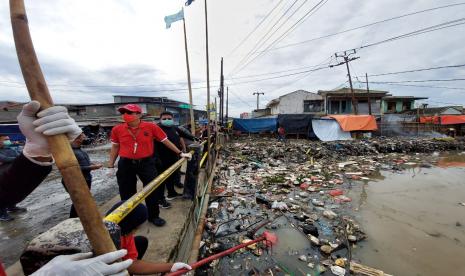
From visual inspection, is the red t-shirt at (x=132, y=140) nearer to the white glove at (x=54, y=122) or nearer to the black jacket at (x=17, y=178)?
the black jacket at (x=17, y=178)

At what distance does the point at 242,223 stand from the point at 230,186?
8.56ft

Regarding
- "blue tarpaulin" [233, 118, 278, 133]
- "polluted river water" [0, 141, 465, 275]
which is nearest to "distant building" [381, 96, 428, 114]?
"blue tarpaulin" [233, 118, 278, 133]

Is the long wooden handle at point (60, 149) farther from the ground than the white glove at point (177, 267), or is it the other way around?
the long wooden handle at point (60, 149)

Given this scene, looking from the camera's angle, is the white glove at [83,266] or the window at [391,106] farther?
the window at [391,106]

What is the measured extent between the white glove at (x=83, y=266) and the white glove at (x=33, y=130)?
47 centimetres

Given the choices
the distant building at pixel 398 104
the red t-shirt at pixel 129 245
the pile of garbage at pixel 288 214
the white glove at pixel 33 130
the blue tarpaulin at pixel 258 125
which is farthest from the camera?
the distant building at pixel 398 104

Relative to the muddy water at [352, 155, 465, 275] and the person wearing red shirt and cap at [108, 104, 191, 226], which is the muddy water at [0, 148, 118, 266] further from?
the muddy water at [352, 155, 465, 275]

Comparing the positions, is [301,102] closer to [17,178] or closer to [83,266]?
[17,178]

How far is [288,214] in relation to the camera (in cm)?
508

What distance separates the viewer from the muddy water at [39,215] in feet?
10.9

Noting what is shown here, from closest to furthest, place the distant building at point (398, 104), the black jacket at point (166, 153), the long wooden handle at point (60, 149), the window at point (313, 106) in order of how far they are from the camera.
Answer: the long wooden handle at point (60, 149) < the black jacket at point (166, 153) < the window at point (313, 106) < the distant building at point (398, 104)

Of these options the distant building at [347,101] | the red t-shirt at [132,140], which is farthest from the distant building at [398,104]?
the red t-shirt at [132,140]

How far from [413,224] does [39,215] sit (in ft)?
24.7

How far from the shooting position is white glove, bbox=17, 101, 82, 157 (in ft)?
2.83
